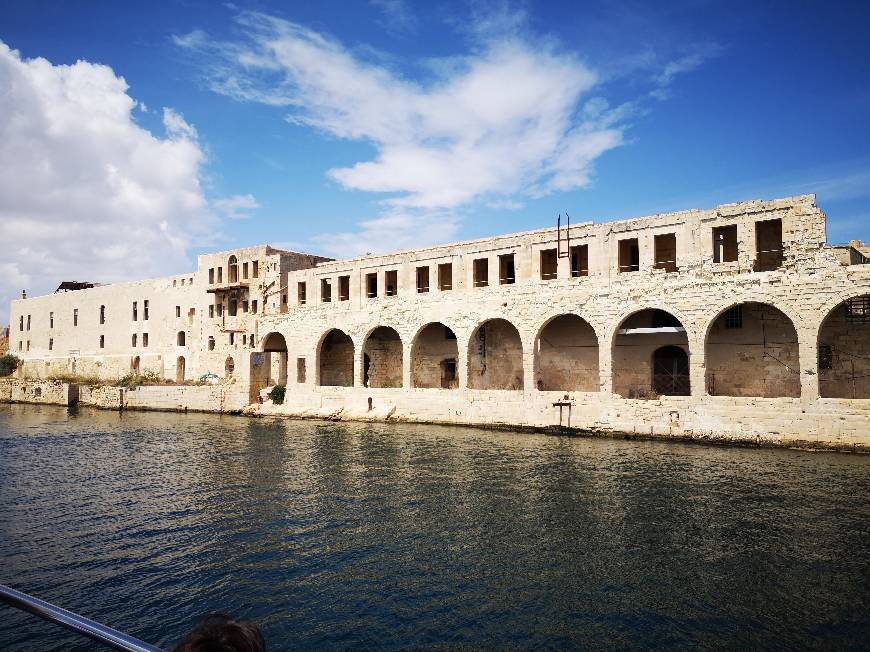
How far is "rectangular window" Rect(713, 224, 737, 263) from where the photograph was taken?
22.8 m

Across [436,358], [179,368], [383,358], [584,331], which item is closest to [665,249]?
[584,331]

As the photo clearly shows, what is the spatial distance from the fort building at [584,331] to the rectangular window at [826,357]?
1.5 inches

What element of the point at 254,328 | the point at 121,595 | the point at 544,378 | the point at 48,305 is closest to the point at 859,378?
the point at 544,378

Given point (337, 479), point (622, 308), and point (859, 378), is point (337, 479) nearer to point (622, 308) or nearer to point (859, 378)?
point (622, 308)

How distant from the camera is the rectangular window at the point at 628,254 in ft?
80.1

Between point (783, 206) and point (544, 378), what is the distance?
12322mm

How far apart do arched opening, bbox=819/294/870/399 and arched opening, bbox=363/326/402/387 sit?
68.6ft

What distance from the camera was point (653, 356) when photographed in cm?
2550

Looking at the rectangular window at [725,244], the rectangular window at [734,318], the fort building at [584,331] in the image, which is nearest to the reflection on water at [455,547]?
the fort building at [584,331]

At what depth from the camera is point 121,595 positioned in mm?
7984

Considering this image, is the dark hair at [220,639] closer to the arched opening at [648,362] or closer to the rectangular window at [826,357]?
the arched opening at [648,362]

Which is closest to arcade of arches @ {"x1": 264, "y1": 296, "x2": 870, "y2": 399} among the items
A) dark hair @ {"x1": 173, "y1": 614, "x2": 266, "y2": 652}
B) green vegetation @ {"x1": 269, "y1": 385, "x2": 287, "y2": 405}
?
green vegetation @ {"x1": 269, "y1": 385, "x2": 287, "y2": 405}

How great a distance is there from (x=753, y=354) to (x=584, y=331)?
704 centimetres

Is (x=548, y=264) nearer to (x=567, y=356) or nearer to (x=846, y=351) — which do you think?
A: (x=567, y=356)
